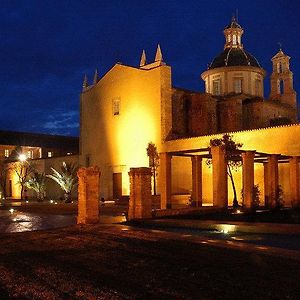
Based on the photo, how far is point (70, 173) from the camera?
108 feet

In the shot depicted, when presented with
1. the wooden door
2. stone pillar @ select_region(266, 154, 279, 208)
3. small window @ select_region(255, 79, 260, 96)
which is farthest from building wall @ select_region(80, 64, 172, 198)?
stone pillar @ select_region(266, 154, 279, 208)

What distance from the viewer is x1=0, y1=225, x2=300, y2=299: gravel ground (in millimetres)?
5785

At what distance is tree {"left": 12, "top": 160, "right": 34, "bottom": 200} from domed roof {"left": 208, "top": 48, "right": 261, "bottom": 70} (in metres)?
18.3

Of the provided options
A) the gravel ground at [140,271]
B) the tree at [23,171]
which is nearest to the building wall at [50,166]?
the tree at [23,171]

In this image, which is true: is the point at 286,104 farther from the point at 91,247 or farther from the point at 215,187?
the point at 91,247

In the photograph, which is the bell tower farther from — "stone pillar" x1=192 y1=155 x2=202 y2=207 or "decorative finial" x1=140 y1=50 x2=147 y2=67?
"stone pillar" x1=192 y1=155 x2=202 y2=207

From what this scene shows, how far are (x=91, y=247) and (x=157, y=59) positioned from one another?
22.7m

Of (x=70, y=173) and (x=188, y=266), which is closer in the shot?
(x=188, y=266)

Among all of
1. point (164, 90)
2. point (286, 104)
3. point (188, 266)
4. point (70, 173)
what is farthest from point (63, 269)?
point (286, 104)

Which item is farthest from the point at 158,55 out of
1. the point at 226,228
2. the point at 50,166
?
the point at 226,228

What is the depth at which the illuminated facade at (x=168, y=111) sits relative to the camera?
3005 centimetres

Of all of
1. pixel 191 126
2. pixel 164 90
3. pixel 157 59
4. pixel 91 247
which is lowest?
pixel 91 247

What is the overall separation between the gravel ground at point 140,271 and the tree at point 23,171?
3257cm

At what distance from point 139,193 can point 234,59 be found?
2420 cm
